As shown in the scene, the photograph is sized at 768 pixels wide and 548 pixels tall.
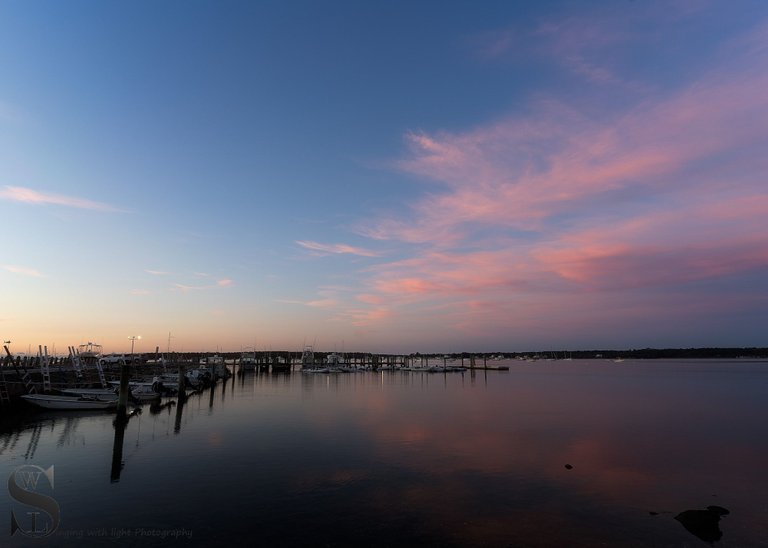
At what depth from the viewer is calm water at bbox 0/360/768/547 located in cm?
1767

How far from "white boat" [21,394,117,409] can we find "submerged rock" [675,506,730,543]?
167 ft

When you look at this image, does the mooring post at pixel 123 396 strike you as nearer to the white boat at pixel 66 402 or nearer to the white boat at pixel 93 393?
the white boat at pixel 66 402

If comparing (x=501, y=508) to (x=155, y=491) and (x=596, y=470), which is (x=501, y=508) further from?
(x=155, y=491)

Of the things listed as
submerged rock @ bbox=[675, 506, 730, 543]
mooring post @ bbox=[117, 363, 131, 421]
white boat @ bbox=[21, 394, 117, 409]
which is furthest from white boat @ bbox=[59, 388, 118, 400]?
submerged rock @ bbox=[675, 506, 730, 543]

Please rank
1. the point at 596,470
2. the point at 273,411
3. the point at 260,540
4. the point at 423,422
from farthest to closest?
the point at 273,411, the point at 423,422, the point at 596,470, the point at 260,540

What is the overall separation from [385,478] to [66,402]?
3827 cm

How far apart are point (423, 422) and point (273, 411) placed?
60.4ft

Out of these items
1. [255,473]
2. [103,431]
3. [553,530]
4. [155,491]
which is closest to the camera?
[553,530]

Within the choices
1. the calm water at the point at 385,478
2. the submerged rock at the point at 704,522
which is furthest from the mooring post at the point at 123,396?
the submerged rock at the point at 704,522

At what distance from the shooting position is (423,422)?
45469mm

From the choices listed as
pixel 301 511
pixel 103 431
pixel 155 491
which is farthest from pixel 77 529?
pixel 103 431

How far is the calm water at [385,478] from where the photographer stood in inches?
696

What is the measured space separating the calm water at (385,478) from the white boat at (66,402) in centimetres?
106

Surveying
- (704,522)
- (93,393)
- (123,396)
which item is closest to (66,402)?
(93,393)
